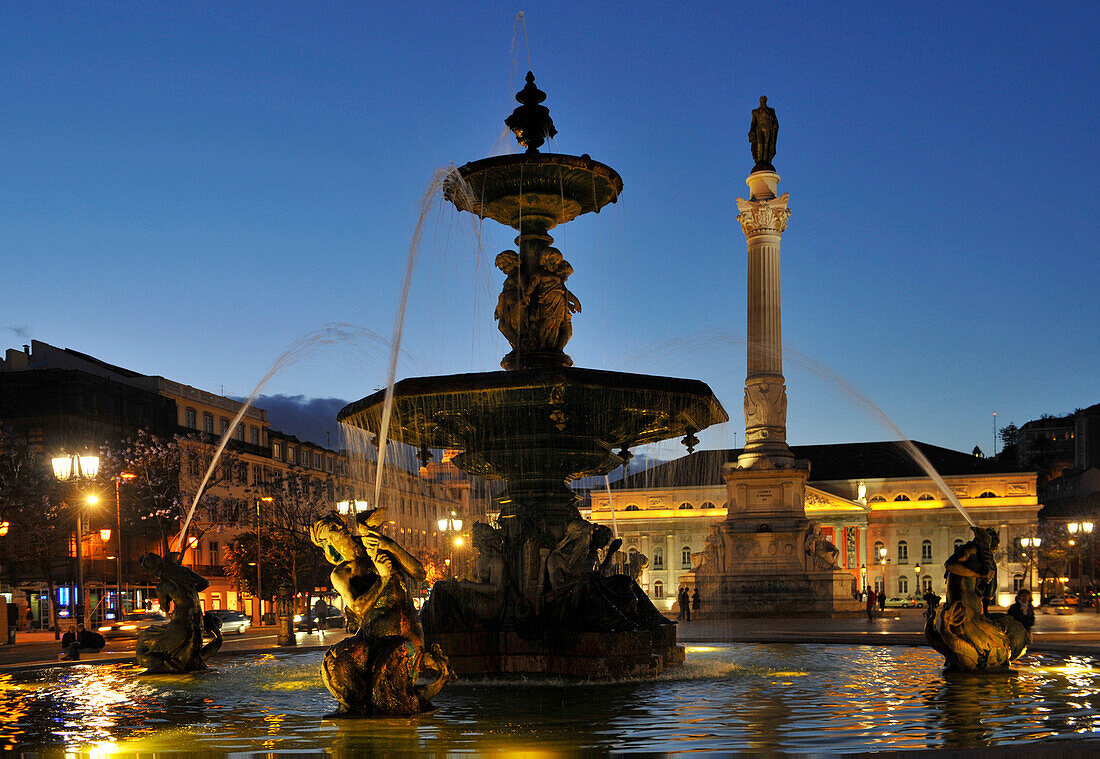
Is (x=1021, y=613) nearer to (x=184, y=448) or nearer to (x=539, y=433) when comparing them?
(x=539, y=433)

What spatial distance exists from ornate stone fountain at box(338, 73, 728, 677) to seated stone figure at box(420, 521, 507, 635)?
1 cm

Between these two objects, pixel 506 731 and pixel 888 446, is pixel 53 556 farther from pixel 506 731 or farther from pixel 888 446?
pixel 888 446

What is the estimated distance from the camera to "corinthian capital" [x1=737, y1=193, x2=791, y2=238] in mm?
54938

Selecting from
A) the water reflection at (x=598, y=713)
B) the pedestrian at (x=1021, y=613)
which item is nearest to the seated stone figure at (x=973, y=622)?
the water reflection at (x=598, y=713)

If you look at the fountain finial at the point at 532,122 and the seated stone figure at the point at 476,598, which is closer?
the seated stone figure at the point at 476,598

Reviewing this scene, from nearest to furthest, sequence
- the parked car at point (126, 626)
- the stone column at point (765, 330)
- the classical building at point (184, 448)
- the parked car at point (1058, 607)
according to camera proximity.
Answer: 1. the parked car at point (126, 626)
2. the stone column at point (765, 330)
3. the classical building at point (184, 448)
4. the parked car at point (1058, 607)

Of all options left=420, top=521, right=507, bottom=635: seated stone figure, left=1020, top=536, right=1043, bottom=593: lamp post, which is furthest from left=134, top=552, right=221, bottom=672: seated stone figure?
left=1020, top=536, right=1043, bottom=593: lamp post

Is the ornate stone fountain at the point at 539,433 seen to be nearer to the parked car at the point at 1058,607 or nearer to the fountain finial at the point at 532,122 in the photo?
the fountain finial at the point at 532,122

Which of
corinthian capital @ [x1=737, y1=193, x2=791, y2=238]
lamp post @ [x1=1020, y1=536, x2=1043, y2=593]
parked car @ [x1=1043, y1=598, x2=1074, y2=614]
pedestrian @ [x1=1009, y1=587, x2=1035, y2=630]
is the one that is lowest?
parked car @ [x1=1043, y1=598, x2=1074, y2=614]

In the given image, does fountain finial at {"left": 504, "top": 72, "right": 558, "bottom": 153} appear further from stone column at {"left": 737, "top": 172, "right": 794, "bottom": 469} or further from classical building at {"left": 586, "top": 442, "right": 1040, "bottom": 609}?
classical building at {"left": 586, "top": 442, "right": 1040, "bottom": 609}

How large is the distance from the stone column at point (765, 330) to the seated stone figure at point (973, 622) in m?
41.6

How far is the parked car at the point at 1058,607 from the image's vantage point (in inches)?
2327

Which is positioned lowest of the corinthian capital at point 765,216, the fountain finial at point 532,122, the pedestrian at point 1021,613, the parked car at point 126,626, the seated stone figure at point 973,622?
the parked car at point 126,626

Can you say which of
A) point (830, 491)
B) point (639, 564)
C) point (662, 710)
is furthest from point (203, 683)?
point (830, 491)
